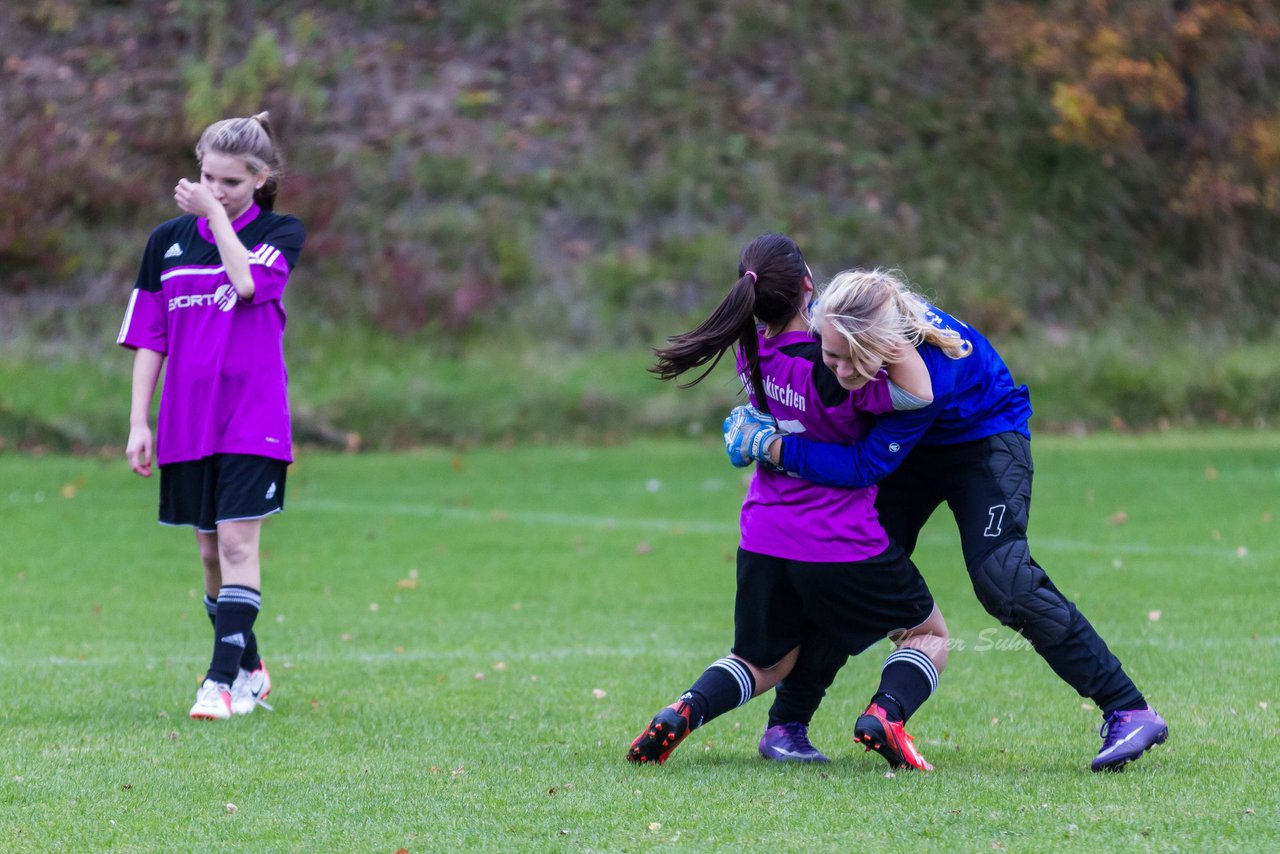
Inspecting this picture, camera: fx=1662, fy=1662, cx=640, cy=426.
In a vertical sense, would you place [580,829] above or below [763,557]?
below

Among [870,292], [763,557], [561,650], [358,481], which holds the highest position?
[870,292]

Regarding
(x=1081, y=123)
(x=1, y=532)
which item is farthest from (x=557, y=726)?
(x=1081, y=123)

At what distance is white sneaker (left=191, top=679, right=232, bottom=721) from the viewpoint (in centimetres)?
570

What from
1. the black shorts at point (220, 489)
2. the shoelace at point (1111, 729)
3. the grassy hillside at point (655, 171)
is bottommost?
the grassy hillside at point (655, 171)

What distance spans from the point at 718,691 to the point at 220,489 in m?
1.99

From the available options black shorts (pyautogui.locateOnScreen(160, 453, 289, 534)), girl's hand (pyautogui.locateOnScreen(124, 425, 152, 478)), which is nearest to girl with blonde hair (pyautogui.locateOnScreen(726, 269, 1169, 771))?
black shorts (pyautogui.locateOnScreen(160, 453, 289, 534))

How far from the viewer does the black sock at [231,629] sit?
5797 millimetres

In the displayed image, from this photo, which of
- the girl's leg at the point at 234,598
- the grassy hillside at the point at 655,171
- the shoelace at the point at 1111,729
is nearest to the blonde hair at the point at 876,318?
the shoelace at the point at 1111,729

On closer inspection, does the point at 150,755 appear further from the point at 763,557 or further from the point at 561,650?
the point at 561,650

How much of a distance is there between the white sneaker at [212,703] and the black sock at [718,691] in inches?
69.8

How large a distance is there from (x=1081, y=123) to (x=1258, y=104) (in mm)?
3247

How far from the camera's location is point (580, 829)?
4.09m

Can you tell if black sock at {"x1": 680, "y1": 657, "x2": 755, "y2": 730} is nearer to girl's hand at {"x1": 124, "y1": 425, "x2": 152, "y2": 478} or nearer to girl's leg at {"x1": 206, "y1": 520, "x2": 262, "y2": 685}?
girl's leg at {"x1": 206, "y1": 520, "x2": 262, "y2": 685}

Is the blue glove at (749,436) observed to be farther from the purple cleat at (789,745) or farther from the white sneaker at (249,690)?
the white sneaker at (249,690)
